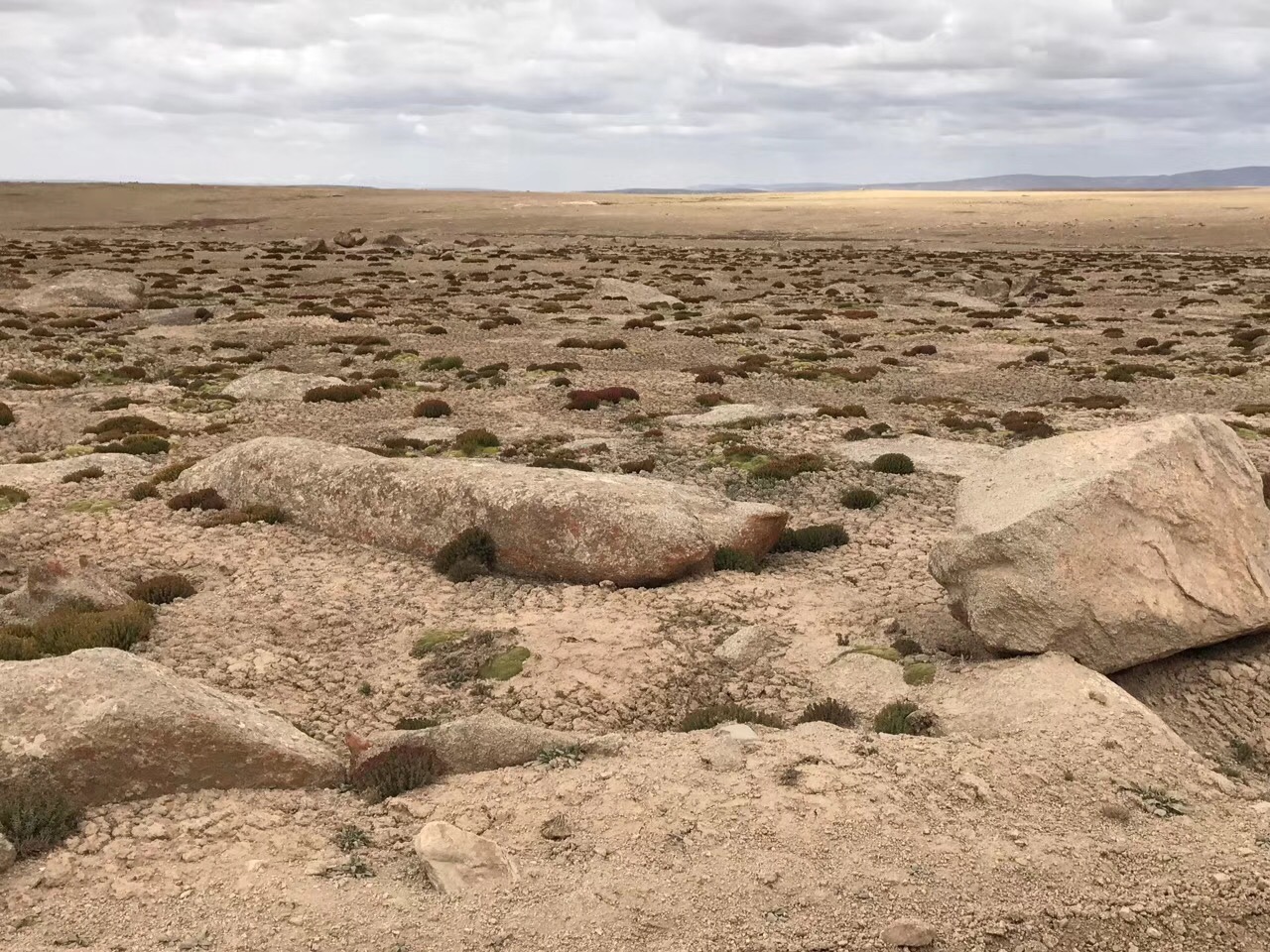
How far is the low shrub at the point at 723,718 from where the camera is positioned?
1048 centimetres

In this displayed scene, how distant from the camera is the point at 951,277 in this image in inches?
2566

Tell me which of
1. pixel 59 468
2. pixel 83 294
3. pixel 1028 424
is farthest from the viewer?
pixel 83 294

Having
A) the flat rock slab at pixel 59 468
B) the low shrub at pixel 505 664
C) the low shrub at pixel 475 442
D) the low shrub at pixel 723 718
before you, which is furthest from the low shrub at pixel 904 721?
the flat rock slab at pixel 59 468

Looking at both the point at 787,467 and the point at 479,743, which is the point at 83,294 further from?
the point at 479,743

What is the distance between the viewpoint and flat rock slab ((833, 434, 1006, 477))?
2041 cm

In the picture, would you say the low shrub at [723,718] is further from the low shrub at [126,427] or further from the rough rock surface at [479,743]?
the low shrub at [126,427]

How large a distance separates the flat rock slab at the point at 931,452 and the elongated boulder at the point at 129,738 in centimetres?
1443

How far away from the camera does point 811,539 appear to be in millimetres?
15906

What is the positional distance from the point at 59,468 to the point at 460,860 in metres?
16.3

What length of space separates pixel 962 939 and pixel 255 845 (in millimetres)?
5648

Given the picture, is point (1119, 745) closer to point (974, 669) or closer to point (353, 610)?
point (974, 669)

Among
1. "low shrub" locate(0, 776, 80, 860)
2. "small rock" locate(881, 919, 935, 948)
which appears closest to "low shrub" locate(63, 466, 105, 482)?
"low shrub" locate(0, 776, 80, 860)

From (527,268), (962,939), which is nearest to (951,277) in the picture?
(527,268)

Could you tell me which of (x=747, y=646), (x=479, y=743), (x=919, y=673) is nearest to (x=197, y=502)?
(x=479, y=743)
